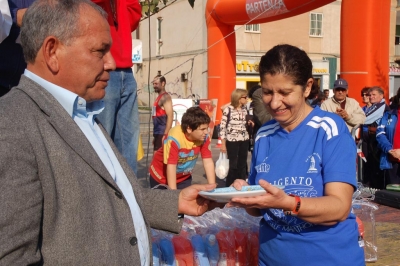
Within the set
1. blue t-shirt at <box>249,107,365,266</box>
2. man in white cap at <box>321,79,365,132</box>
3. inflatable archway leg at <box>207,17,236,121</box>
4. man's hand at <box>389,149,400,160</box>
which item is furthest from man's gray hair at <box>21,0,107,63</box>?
inflatable archway leg at <box>207,17,236,121</box>

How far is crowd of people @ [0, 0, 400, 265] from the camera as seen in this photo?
1.46 meters

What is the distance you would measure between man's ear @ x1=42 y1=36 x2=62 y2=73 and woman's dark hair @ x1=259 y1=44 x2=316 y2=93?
1.20m

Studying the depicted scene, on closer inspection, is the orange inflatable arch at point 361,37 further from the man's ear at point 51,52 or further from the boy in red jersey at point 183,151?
the man's ear at point 51,52

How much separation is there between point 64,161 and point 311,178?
4.25ft

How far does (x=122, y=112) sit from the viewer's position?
3277mm

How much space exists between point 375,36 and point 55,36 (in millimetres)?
8736

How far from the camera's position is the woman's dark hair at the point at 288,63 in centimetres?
250

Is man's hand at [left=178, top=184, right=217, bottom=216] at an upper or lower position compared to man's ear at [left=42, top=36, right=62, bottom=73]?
lower

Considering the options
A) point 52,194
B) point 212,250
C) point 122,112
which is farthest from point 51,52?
point 212,250

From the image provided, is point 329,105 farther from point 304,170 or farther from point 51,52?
point 51,52

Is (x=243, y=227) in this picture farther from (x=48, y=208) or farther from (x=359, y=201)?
(x=48, y=208)

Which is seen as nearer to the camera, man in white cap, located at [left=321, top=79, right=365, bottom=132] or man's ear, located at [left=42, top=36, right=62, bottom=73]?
man's ear, located at [left=42, top=36, right=62, bottom=73]

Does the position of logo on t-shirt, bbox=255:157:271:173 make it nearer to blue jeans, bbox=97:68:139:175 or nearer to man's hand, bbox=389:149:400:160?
blue jeans, bbox=97:68:139:175

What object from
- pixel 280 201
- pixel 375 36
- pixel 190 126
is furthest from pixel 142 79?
pixel 280 201
